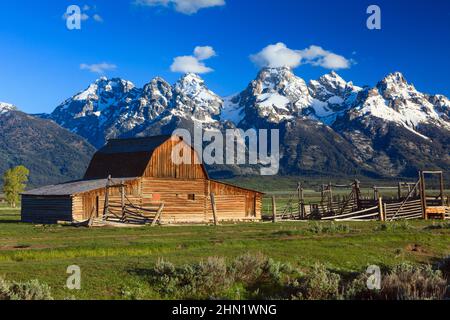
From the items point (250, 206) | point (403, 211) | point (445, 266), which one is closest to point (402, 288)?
point (445, 266)

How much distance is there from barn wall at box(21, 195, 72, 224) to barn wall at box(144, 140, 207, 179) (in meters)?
7.72

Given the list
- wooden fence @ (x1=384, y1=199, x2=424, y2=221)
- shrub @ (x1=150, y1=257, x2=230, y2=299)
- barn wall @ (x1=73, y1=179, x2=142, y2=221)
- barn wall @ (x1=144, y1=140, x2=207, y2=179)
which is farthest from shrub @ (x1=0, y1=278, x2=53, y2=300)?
wooden fence @ (x1=384, y1=199, x2=424, y2=221)

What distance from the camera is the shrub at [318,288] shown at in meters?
→ 16.1

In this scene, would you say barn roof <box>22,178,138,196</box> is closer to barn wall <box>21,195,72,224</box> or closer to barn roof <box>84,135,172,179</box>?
barn wall <box>21,195,72,224</box>

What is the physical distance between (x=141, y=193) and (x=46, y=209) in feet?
26.2

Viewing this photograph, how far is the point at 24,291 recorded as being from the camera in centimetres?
1432

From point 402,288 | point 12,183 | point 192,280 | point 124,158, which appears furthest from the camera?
point 12,183

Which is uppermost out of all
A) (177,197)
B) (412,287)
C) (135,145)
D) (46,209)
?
(135,145)

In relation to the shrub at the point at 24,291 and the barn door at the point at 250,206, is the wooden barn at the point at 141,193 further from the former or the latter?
the shrub at the point at 24,291

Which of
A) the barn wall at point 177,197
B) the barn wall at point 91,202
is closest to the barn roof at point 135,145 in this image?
the barn wall at point 177,197

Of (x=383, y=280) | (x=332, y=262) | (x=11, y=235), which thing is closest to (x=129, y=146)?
(x=11, y=235)

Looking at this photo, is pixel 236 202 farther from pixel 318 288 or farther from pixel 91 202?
pixel 318 288

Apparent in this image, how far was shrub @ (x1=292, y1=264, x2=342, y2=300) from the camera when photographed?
16109mm

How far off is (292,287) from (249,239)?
9.99 meters
